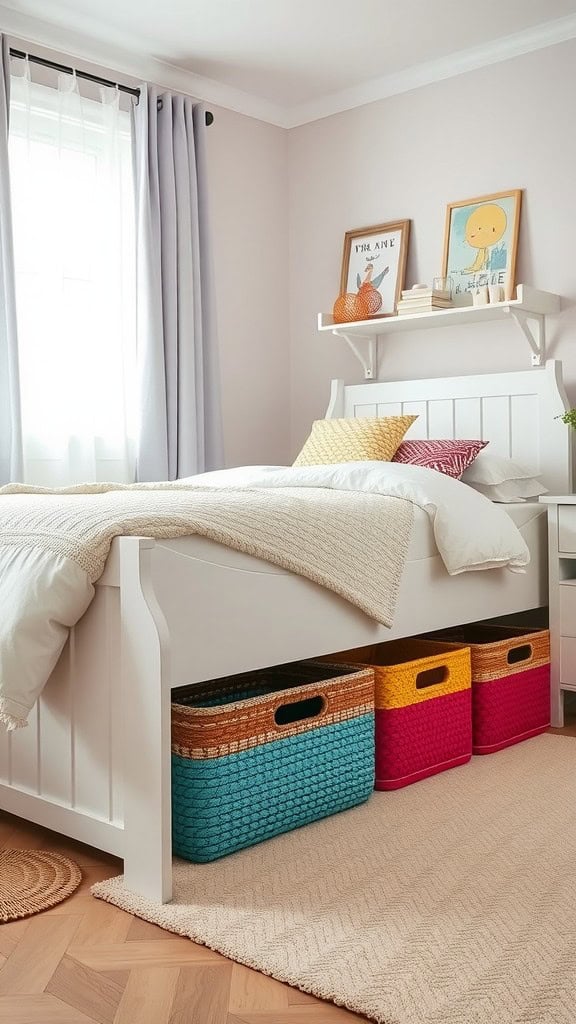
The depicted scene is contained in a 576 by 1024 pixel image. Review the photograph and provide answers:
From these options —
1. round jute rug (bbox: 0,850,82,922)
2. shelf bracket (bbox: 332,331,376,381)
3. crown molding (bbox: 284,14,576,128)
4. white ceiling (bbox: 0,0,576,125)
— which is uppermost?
white ceiling (bbox: 0,0,576,125)

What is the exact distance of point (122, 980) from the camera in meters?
1.47

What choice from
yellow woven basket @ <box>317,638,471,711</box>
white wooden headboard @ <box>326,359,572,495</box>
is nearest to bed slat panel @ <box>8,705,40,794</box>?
yellow woven basket @ <box>317,638,471,711</box>

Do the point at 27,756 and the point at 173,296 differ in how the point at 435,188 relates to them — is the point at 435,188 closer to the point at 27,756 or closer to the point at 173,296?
the point at 173,296

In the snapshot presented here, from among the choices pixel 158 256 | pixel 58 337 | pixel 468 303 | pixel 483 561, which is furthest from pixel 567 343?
pixel 58 337

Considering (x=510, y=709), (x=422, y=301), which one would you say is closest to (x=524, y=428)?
(x=422, y=301)

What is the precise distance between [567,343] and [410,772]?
1.66 m

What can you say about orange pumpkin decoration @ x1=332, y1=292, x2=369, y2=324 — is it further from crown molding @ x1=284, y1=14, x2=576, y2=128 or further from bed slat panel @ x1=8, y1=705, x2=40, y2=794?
bed slat panel @ x1=8, y1=705, x2=40, y2=794

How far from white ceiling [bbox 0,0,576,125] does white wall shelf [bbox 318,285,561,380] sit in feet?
2.99

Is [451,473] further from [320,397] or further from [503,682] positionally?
[320,397]

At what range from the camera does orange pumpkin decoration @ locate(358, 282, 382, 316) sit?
3703 millimetres

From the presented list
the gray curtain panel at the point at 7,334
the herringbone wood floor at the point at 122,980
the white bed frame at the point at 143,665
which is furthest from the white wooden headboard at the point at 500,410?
the herringbone wood floor at the point at 122,980

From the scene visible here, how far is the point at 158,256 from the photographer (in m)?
3.58

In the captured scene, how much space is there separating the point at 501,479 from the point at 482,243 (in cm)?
97

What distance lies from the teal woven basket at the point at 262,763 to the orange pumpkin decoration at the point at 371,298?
5.92 ft
